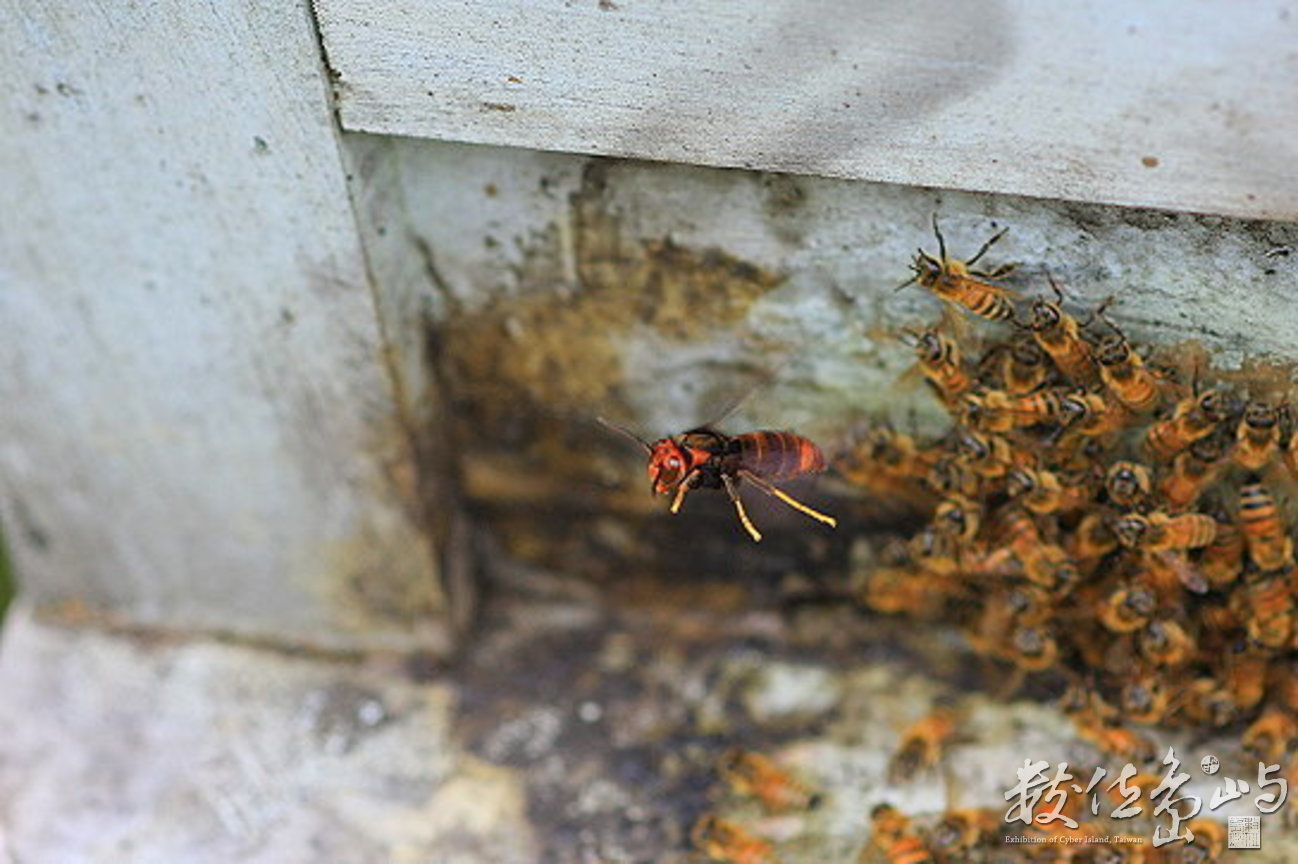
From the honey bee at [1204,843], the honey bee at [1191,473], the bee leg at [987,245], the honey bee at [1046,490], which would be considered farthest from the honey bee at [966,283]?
the honey bee at [1204,843]

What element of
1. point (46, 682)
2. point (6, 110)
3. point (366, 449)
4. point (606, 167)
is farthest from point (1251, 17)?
point (46, 682)

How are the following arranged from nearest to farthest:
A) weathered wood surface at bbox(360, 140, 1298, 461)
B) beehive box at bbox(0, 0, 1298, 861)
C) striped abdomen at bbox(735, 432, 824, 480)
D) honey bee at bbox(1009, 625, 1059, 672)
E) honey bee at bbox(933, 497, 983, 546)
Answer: beehive box at bbox(0, 0, 1298, 861), weathered wood surface at bbox(360, 140, 1298, 461), striped abdomen at bbox(735, 432, 824, 480), honey bee at bbox(933, 497, 983, 546), honey bee at bbox(1009, 625, 1059, 672)

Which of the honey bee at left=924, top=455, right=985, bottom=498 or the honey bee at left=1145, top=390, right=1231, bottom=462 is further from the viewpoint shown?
the honey bee at left=924, top=455, right=985, bottom=498

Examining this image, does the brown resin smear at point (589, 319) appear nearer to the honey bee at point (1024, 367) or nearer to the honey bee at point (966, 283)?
the honey bee at point (966, 283)

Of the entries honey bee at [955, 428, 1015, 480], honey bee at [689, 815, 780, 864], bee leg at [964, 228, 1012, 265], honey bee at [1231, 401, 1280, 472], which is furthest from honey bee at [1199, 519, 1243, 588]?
honey bee at [689, 815, 780, 864]

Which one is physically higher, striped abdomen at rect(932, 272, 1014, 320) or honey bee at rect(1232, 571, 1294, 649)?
striped abdomen at rect(932, 272, 1014, 320)

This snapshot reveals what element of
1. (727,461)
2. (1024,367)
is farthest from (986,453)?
(727,461)

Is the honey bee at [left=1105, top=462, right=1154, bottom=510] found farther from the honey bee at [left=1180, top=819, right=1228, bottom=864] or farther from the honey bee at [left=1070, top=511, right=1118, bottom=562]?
the honey bee at [left=1180, top=819, right=1228, bottom=864]
